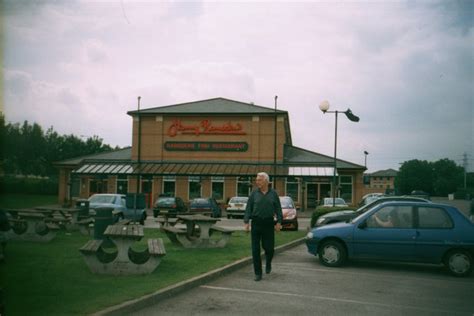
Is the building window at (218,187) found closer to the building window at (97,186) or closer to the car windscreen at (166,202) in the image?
the building window at (97,186)

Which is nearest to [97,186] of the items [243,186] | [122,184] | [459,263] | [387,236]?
[122,184]

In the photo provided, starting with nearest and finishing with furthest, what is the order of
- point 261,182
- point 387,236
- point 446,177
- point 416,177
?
point 261,182
point 387,236
point 446,177
point 416,177

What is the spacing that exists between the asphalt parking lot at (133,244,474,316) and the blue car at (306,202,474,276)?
1.08 ft

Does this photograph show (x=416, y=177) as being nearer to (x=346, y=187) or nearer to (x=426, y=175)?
(x=426, y=175)

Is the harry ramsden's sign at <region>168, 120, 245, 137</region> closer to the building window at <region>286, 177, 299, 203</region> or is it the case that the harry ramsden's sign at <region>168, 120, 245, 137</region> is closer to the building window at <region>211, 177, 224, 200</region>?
the building window at <region>211, 177, 224, 200</region>

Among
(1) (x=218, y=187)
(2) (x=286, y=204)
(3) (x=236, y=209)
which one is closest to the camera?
(2) (x=286, y=204)

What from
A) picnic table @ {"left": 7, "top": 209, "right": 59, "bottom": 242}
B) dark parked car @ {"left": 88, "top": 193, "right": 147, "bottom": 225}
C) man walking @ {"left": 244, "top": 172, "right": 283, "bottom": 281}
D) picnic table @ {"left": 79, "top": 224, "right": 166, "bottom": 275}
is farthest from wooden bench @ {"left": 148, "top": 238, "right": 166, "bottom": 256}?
dark parked car @ {"left": 88, "top": 193, "right": 147, "bottom": 225}

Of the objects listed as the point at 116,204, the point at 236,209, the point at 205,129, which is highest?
the point at 205,129

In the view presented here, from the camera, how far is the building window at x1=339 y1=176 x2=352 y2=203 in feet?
147

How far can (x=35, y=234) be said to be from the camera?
13.2m

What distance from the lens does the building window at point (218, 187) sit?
44125 millimetres

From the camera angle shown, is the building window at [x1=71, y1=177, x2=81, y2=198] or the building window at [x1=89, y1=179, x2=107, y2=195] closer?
the building window at [x1=89, y1=179, x2=107, y2=195]

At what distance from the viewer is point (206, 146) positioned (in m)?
45.3

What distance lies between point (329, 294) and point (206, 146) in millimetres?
38126
